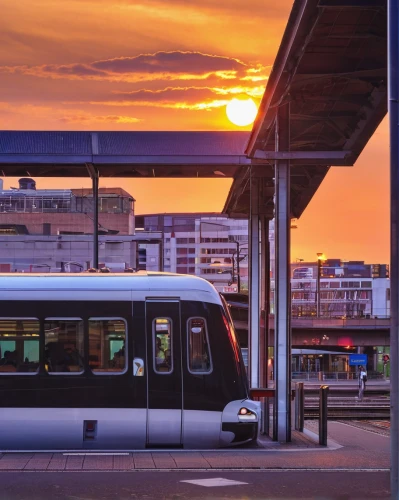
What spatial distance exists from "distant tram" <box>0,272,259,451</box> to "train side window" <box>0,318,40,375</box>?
2cm

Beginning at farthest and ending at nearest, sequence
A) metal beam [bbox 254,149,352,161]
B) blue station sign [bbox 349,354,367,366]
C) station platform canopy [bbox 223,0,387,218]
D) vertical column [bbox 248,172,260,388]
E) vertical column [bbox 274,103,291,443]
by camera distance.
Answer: blue station sign [bbox 349,354,367,366] → vertical column [bbox 248,172,260,388] → metal beam [bbox 254,149,352,161] → vertical column [bbox 274,103,291,443] → station platform canopy [bbox 223,0,387,218]

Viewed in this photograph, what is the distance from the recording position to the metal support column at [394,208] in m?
8.59

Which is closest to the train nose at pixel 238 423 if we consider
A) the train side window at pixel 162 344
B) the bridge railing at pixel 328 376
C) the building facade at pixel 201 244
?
the train side window at pixel 162 344

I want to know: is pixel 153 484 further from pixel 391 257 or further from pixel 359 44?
pixel 359 44

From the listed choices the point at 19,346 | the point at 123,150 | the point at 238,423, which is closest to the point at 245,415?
the point at 238,423

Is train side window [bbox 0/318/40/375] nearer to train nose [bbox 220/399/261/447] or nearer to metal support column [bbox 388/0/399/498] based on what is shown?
train nose [bbox 220/399/261/447]

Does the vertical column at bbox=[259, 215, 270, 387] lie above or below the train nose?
above

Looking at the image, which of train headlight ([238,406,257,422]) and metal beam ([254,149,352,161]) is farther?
metal beam ([254,149,352,161])

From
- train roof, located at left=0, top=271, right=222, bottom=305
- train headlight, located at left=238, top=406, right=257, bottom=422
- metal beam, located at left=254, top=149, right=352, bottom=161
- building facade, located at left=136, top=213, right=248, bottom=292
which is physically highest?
building facade, located at left=136, top=213, right=248, bottom=292

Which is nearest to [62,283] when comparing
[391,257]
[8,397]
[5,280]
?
[5,280]

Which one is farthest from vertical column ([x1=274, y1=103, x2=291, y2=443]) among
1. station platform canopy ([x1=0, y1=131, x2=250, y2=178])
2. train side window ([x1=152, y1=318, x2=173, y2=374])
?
station platform canopy ([x1=0, y1=131, x2=250, y2=178])

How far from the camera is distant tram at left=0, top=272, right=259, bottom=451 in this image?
57.3 ft

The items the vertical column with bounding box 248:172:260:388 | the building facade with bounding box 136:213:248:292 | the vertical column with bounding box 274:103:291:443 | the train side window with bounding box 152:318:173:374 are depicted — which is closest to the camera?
the train side window with bounding box 152:318:173:374

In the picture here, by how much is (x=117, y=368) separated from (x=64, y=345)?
3.43ft
